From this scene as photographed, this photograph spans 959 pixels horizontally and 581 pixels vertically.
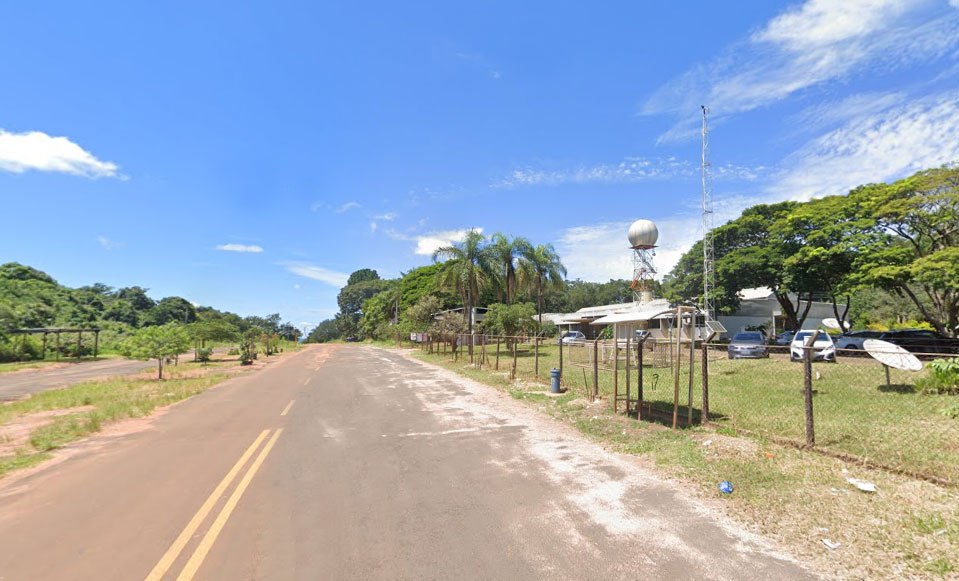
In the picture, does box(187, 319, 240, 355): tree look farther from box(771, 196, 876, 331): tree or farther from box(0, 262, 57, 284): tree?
box(0, 262, 57, 284): tree

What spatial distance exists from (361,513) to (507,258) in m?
32.5

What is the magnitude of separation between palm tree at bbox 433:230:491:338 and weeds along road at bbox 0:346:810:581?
2460cm

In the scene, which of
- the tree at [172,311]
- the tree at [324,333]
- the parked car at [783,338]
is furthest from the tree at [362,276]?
the parked car at [783,338]

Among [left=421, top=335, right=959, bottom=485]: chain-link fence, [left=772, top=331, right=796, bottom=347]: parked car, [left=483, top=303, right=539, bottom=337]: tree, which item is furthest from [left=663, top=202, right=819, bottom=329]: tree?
[left=421, top=335, right=959, bottom=485]: chain-link fence

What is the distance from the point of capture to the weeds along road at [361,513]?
3.81 meters

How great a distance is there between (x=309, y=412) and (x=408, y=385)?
5.80 m

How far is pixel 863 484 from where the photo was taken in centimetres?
536

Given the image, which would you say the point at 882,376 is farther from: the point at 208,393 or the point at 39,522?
the point at 208,393

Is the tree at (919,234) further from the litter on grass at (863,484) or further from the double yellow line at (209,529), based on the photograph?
the double yellow line at (209,529)

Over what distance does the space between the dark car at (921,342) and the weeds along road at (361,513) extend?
65.6ft

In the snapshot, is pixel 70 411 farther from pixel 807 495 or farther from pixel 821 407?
pixel 821 407

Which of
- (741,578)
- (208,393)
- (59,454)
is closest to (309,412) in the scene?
(59,454)

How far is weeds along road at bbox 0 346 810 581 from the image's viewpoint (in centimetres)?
381

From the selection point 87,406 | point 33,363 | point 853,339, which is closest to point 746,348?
point 853,339
